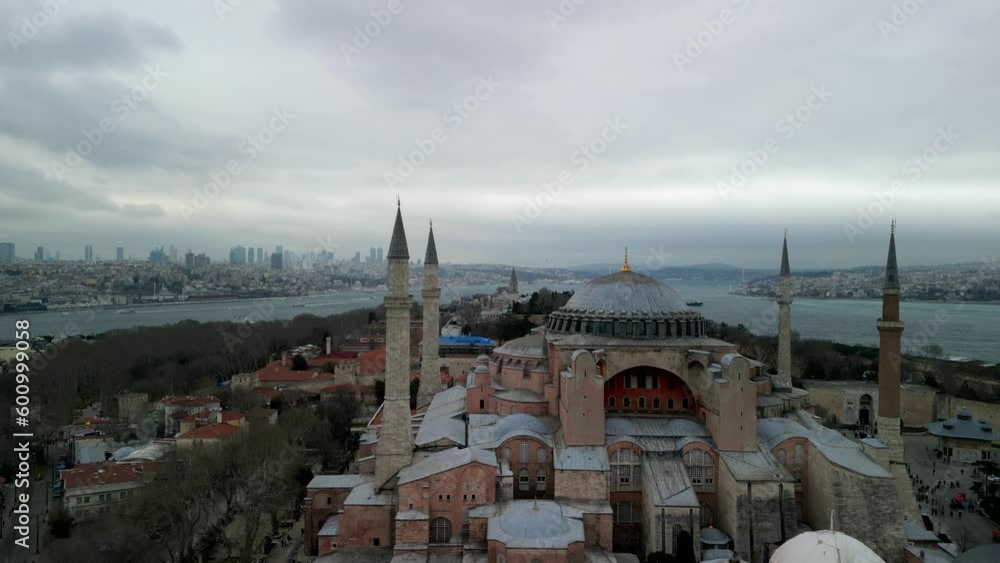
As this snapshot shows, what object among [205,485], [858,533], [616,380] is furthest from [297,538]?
[858,533]

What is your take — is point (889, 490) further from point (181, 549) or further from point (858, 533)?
point (181, 549)

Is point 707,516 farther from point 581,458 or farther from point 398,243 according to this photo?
point 398,243

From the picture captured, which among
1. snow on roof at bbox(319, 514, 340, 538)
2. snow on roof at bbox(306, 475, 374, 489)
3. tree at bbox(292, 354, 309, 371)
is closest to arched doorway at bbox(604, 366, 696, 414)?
snow on roof at bbox(306, 475, 374, 489)

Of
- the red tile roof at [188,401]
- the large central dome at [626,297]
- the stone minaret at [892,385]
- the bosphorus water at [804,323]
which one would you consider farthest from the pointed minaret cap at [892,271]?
the bosphorus water at [804,323]

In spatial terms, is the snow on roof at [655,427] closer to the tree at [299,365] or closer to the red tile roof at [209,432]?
the red tile roof at [209,432]

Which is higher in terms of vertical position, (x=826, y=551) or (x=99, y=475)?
(x=826, y=551)

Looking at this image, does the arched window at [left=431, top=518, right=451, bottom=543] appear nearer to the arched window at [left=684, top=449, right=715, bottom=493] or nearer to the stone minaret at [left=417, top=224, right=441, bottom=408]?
the arched window at [left=684, top=449, right=715, bottom=493]

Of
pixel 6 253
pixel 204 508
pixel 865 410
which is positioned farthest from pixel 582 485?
pixel 6 253
